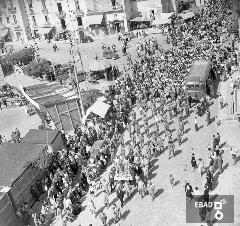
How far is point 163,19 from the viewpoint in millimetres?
58188

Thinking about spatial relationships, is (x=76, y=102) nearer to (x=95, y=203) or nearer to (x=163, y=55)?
(x=95, y=203)

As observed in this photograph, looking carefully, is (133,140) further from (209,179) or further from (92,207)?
(209,179)

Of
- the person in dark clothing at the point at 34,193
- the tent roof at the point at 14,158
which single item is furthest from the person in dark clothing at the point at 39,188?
the tent roof at the point at 14,158

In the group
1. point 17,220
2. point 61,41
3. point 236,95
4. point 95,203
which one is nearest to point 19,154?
point 17,220

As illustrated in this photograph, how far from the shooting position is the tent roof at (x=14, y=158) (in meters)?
25.0

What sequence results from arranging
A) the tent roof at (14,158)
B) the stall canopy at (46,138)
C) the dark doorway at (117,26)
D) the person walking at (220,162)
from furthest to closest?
the dark doorway at (117,26) → the stall canopy at (46,138) → the tent roof at (14,158) → the person walking at (220,162)

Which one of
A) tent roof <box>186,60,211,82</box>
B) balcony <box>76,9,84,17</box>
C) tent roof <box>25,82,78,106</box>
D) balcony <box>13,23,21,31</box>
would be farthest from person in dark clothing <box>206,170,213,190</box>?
balcony <box>13,23,21,31</box>

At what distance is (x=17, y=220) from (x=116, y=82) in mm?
20303

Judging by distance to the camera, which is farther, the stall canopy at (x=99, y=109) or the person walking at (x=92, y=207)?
the stall canopy at (x=99, y=109)

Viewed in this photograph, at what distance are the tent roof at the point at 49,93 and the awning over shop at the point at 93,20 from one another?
23206 millimetres

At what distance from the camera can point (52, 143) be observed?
29.5 m

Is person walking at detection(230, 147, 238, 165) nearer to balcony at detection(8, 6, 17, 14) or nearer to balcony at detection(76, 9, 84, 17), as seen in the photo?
balcony at detection(76, 9, 84, 17)

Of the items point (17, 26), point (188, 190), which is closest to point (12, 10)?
point (17, 26)

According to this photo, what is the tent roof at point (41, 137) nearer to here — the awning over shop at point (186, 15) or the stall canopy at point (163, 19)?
the stall canopy at point (163, 19)
